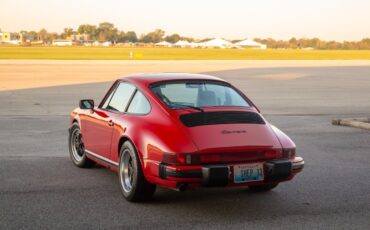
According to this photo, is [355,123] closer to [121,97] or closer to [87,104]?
[87,104]

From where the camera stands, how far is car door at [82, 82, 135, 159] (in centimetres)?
702

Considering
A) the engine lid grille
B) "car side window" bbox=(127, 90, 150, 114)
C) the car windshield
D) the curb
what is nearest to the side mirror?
"car side window" bbox=(127, 90, 150, 114)

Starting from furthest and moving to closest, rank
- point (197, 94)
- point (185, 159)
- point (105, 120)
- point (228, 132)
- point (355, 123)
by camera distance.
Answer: point (355, 123)
point (105, 120)
point (197, 94)
point (228, 132)
point (185, 159)

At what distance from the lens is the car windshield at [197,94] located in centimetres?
657

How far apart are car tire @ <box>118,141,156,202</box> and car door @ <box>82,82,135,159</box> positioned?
502mm

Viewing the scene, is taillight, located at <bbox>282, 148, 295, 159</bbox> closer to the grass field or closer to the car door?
the car door

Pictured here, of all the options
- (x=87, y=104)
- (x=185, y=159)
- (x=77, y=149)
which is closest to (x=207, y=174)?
(x=185, y=159)

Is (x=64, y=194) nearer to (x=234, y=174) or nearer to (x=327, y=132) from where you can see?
(x=234, y=174)

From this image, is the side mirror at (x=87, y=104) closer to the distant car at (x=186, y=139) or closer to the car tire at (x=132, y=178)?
the distant car at (x=186, y=139)

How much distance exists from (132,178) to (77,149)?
87.9 inches

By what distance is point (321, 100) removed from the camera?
20359 mm

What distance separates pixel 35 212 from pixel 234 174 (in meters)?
1.91

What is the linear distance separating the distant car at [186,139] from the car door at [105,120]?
0.01m

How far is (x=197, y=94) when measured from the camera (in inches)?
266
